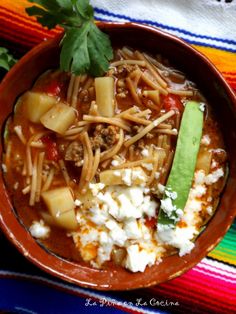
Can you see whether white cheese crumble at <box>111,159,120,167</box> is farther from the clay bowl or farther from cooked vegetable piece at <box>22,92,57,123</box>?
the clay bowl

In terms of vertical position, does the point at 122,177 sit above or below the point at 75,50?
below

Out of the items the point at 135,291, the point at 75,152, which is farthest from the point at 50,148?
the point at 135,291

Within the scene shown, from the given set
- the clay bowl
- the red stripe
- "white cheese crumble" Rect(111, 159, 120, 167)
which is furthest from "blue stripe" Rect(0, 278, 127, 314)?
the red stripe

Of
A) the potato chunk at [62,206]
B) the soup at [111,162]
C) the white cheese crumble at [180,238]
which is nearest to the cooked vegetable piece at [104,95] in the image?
the soup at [111,162]

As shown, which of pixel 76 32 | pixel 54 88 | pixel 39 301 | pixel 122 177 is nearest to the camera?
pixel 76 32

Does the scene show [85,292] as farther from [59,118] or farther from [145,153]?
[59,118]

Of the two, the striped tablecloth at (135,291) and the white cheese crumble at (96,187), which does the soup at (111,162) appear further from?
the striped tablecloth at (135,291)

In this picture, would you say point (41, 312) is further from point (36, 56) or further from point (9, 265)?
point (36, 56)

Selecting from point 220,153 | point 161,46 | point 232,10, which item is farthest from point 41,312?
point 232,10
